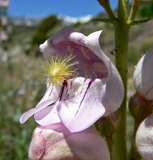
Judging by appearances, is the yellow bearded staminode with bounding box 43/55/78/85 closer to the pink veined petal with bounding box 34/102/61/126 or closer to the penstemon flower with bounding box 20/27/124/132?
the penstemon flower with bounding box 20/27/124/132

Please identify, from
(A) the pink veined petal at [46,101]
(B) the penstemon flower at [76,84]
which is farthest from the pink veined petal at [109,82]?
(A) the pink veined petal at [46,101]

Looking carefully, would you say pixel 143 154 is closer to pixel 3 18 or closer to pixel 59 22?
pixel 3 18

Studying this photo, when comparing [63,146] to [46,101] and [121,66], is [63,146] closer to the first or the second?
[46,101]

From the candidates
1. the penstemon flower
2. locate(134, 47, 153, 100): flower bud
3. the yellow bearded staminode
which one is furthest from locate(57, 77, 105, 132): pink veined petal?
locate(134, 47, 153, 100): flower bud

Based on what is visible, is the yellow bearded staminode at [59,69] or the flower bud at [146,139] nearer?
the flower bud at [146,139]

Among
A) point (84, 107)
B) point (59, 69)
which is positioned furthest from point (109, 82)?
point (59, 69)

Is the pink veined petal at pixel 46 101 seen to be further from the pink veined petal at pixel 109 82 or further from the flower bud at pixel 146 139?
the flower bud at pixel 146 139

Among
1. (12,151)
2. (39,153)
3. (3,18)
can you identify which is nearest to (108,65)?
(39,153)
